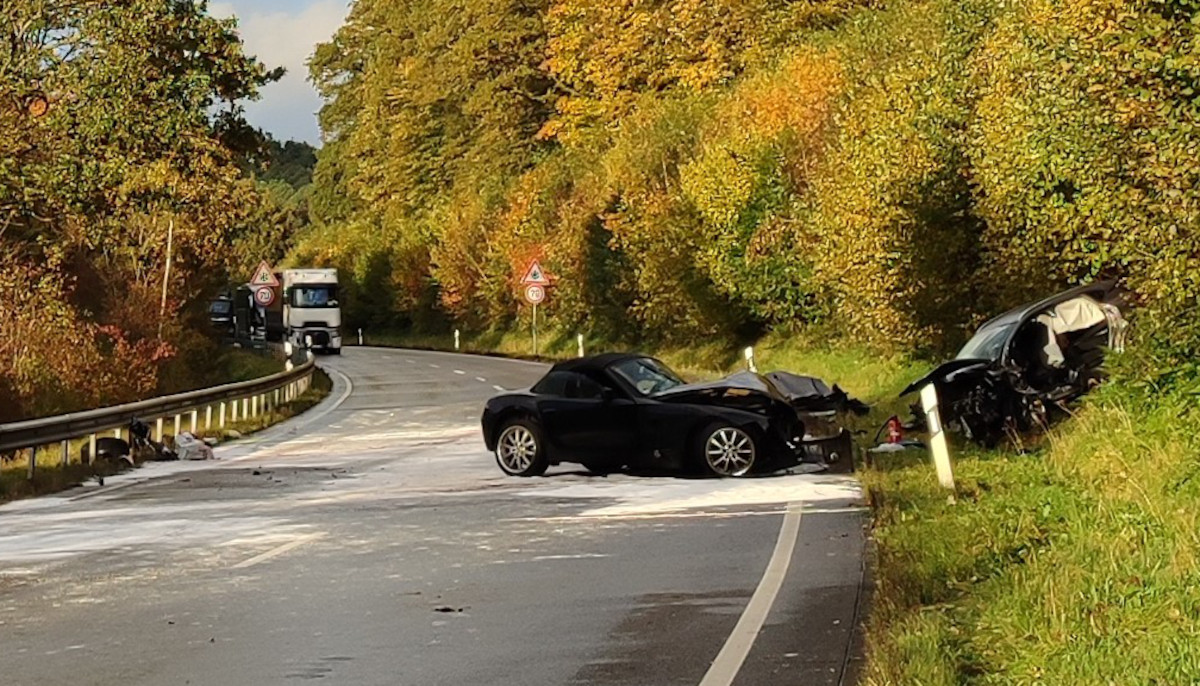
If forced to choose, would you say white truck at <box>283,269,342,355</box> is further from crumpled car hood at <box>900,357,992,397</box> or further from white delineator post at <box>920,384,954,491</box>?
white delineator post at <box>920,384,954,491</box>

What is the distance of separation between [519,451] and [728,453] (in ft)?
8.40

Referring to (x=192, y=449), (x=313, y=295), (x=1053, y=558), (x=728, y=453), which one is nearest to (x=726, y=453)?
(x=728, y=453)

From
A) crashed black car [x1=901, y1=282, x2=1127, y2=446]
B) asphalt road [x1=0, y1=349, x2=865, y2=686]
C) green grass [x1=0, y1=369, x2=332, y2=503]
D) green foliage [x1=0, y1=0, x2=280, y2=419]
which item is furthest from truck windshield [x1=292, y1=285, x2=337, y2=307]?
crashed black car [x1=901, y1=282, x2=1127, y2=446]

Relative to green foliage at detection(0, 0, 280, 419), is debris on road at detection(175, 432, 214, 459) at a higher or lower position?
lower

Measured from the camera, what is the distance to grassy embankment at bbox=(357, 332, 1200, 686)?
273 inches

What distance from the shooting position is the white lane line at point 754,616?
7270mm

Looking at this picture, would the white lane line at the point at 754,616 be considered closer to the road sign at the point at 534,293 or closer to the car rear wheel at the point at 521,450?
the car rear wheel at the point at 521,450

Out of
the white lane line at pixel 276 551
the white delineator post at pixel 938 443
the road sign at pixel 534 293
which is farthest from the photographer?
the road sign at pixel 534 293

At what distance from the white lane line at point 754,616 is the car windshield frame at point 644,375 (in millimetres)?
4858

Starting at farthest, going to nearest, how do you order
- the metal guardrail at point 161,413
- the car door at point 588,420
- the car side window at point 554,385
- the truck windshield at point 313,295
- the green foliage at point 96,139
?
the truck windshield at point 313,295, the green foliage at point 96,139, the metal guardrail at point 161,413, the car side window at point 554,385, the car door at point 588,420

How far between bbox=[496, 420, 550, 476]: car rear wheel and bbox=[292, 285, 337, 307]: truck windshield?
4661cm

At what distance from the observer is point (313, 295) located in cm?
6322

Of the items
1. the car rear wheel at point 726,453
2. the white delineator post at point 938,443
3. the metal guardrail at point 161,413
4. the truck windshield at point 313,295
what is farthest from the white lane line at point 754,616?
the truck windshield at point 313,295

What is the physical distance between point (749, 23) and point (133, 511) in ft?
142
